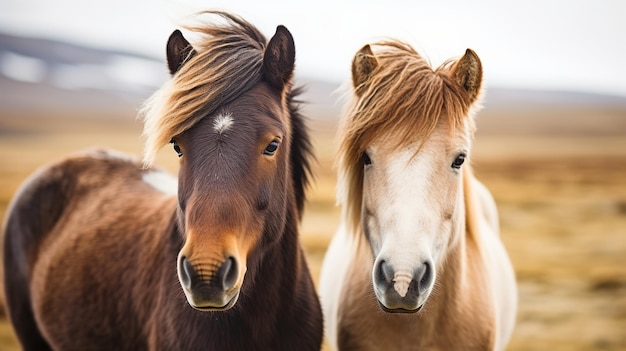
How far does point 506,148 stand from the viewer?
167 feet

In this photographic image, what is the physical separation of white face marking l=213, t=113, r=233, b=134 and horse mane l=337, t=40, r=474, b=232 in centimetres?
66

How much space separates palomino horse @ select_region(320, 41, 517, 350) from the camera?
250 cm

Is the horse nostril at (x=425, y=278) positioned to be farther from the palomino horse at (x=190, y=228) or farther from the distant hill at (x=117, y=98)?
the distant hill at (x=117, y=98)

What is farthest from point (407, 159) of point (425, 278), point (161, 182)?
point (161, 182)

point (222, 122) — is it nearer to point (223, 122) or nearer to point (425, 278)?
point (223, 122)

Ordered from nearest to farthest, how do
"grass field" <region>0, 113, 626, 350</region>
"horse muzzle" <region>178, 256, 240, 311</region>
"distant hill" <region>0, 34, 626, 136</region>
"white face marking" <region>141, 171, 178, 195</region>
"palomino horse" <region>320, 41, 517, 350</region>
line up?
"horse muzzle" <region>178, 256, 240, 311</region>
"palomino horse" <region>320, 41, 517, 350</region>
"white face marking" <region>141, 171, 178, 195</region>
"grass field" <region>0, 113, 626, 350</region>
"distant hill" <region>0, 34, 626, 136</region>

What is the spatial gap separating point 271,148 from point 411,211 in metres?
0.67

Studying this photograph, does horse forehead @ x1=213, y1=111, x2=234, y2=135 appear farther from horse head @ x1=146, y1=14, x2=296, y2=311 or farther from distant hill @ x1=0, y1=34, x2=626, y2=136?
distant hill @ x1=0, y1=34, x2=626, y2=136

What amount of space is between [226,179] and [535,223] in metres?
17.2

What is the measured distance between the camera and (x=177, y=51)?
2873mm

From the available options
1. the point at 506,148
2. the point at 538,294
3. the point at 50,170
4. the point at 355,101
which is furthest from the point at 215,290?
the point at 506,148

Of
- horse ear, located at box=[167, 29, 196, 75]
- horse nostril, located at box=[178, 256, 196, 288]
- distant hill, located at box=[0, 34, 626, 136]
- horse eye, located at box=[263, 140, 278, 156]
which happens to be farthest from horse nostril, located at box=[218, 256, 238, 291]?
distant hill, located at box=[0, 34, 626, 136]

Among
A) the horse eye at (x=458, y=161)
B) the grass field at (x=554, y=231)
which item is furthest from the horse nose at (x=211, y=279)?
the horse eye at (x=458, y=161)

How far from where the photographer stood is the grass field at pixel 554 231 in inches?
339
